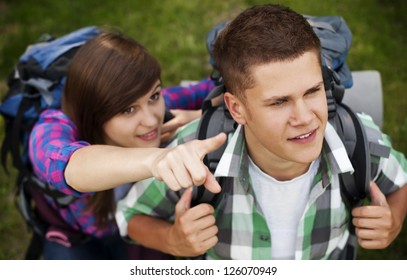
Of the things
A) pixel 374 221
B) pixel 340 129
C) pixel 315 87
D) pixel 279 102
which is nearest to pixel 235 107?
pixel 279 102

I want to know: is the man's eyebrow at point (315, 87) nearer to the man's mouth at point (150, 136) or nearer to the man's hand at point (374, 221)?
the man's hand at point (374, 221)

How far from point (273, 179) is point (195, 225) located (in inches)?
16.5

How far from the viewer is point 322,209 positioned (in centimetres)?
273

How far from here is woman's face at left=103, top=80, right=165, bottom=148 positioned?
3033 millimetres

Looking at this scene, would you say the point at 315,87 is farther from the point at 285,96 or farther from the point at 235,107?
the point at 235,107

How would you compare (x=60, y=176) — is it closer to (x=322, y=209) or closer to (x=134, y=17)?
(x=322, y=209)

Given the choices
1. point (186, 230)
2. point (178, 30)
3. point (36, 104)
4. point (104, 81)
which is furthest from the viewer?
point (178, 30)

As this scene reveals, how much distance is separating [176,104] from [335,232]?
1272 millimetres

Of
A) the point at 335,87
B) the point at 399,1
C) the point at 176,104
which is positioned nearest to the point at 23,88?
the point at 176,104

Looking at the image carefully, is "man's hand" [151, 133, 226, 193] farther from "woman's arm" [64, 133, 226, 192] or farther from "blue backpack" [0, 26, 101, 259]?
"blue backpack" [0, 26, 101, 259]

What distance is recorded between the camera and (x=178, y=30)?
5.88 m

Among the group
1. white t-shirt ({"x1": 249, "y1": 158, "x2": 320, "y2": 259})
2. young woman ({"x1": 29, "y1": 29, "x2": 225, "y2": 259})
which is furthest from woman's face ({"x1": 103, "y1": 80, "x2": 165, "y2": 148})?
white t-shirt ({"x1": 249, "y1": 158, "x2": 320, "y2": 259})

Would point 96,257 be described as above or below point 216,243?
below
